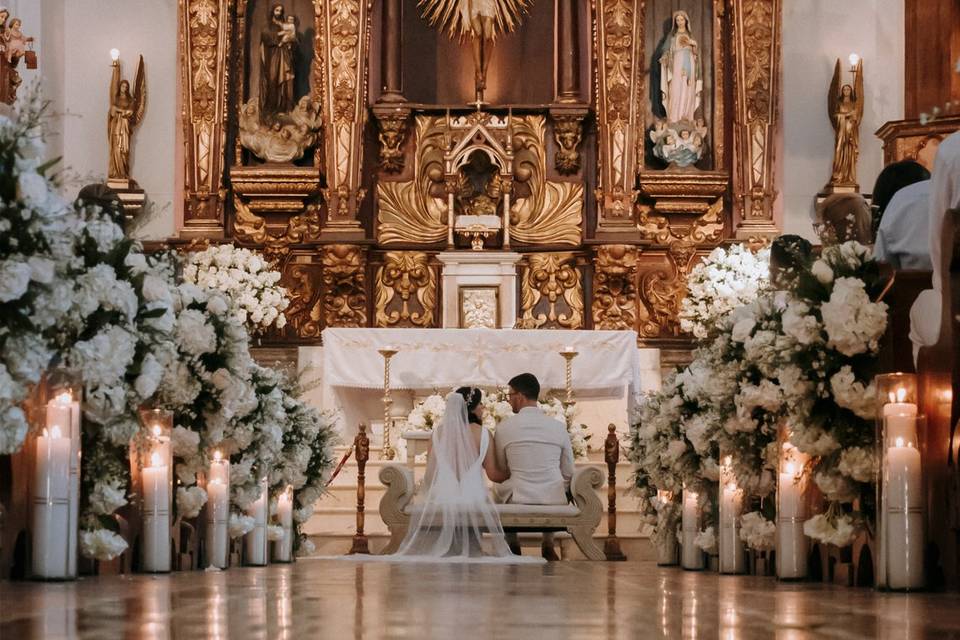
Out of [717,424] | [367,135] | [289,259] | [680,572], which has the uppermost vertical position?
[367,135]

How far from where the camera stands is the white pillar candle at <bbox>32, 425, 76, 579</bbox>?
25.0ft

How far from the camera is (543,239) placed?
1944 cm

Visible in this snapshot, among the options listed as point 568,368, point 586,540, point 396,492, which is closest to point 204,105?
point 568,368

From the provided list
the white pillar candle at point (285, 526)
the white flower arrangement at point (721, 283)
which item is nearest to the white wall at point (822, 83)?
the white flower arrangement at point (721, 283)

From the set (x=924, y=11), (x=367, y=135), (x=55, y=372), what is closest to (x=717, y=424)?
(x=55, y=372)

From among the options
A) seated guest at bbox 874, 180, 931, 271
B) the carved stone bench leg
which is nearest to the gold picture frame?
the carved stone bench leg

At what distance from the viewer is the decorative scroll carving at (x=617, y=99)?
754 inches

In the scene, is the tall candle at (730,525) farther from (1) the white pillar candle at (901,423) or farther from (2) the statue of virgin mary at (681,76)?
(2) the statue of virgin mary at (681,76)

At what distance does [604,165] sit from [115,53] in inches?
210

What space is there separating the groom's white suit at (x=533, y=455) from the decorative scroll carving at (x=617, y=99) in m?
5.90

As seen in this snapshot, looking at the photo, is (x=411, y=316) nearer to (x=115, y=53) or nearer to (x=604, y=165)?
(x=604, y=165)

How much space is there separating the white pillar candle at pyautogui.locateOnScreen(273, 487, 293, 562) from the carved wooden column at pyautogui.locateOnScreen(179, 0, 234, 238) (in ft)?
24.8

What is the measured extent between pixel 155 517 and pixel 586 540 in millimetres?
5255

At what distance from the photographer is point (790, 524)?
8.91 metres
